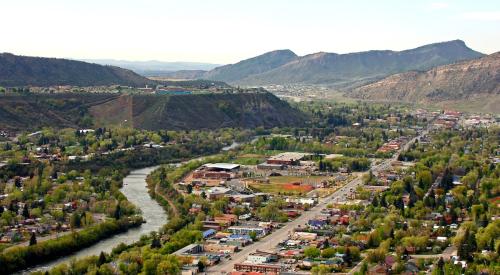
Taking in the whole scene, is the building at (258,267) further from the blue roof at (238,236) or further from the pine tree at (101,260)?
the blue roof at (238,236)

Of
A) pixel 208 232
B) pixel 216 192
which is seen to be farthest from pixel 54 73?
pixel 208 232

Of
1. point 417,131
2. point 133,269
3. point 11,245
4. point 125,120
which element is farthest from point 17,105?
point 133,269

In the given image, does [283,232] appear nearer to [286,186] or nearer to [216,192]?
[216,192]

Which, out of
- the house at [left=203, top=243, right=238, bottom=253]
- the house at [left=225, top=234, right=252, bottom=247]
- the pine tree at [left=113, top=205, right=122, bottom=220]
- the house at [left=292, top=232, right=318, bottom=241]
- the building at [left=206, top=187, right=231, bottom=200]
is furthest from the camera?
the building at [left=206, top=187, right=231, bottom=200]

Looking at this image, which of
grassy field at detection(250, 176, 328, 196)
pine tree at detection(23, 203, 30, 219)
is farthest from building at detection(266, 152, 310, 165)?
pine tree at detection(23, 203, 30, 219)

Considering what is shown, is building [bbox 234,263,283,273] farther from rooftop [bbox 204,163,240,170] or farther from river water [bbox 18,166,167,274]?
rooftop [bbox 204,163,240,170]

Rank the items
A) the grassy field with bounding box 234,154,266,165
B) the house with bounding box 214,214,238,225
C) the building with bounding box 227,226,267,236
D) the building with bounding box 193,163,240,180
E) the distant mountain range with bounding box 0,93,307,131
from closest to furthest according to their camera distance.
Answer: the building with bounding box 227,226,267,236, the house with bounding box 214,214,238,225, the building with bounding box 193,163,240,180, the grassy field with bounding box 234,154,266,165, the distant mountain range with bounding box 0,93,307,131

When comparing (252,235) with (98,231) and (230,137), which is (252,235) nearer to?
(98,231)
